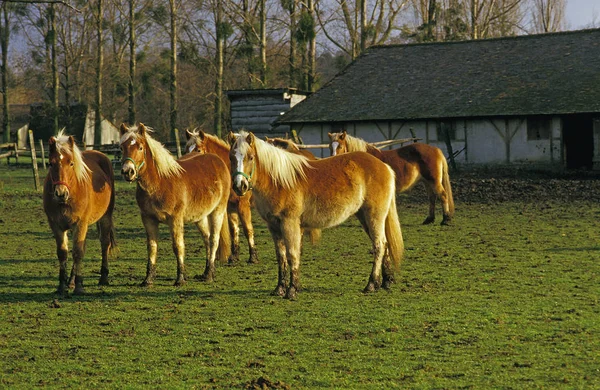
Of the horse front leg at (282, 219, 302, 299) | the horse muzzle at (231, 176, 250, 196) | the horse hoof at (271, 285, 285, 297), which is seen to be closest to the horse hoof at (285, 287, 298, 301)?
the horse front leg at (282, 219, 302, 299)

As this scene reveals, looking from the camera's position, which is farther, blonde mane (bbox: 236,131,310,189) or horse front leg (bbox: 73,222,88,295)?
horse front leg (bbox: 73,222,88,295)

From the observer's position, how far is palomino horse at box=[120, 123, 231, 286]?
9109mm

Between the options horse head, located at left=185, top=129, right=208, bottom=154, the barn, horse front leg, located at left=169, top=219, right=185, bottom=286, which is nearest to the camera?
horse front leg, located at left=169, top=219, right=185, bottom=286

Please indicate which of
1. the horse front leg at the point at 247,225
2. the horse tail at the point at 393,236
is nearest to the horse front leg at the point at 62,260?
the horse front leg at the point at 247,225

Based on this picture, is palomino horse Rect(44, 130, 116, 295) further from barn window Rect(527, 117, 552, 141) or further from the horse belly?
barn window Rect(527, 117, 552, 141)

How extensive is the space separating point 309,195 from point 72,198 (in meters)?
2.66

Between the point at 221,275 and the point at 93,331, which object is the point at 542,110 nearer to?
the point at 221,275

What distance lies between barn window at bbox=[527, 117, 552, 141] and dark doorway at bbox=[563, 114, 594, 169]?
859mm

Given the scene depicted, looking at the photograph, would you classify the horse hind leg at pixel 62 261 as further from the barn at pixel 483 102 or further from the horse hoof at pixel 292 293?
the barn at pixel 483 102

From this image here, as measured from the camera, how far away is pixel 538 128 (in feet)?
90.4

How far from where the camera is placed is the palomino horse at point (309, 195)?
846 cm

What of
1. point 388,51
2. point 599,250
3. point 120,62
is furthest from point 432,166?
point 120,62

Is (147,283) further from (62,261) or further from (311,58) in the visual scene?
(311,58)

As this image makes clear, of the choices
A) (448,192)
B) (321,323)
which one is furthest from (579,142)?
(321,323)
